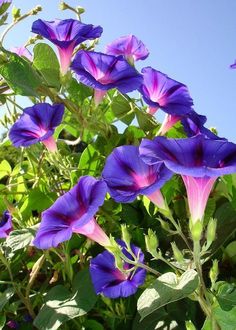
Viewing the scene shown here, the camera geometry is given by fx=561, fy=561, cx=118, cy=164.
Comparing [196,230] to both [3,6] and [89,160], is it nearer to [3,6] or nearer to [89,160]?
[89,160]

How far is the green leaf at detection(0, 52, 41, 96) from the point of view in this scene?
3.90 feet

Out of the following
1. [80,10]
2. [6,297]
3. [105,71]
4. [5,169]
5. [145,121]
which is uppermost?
[80,10]

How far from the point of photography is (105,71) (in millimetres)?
1163

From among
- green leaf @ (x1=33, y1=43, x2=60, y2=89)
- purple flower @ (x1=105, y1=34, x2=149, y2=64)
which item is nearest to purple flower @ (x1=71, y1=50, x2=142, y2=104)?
green leaf @ (x1=33, y1=43, x2=60, y2=89)

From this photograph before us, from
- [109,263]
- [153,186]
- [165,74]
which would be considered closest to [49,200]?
[109,263]

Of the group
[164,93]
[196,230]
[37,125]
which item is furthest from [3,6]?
[196,230]

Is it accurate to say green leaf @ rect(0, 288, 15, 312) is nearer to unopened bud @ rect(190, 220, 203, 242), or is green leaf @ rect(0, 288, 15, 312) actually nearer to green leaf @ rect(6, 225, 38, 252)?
green leaf @ rect(6, 225, 38, 252)

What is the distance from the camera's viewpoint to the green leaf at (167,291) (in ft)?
2.64

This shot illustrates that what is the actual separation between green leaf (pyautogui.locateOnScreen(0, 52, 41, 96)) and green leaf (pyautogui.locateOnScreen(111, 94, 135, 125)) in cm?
25

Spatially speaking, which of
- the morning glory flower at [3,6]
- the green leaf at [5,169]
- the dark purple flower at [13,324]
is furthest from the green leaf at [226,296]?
the green leaf at [5,169]

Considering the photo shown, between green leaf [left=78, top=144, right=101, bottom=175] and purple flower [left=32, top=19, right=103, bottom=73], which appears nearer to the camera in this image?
purple flower [left=32, top=19, right=103, bottom=73]

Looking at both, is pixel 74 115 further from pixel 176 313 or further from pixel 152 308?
pixel 152 308

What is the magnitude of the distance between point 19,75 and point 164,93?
31 centimetres

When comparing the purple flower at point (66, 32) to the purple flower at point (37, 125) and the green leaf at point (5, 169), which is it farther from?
the green leaf at point (5, 169)
